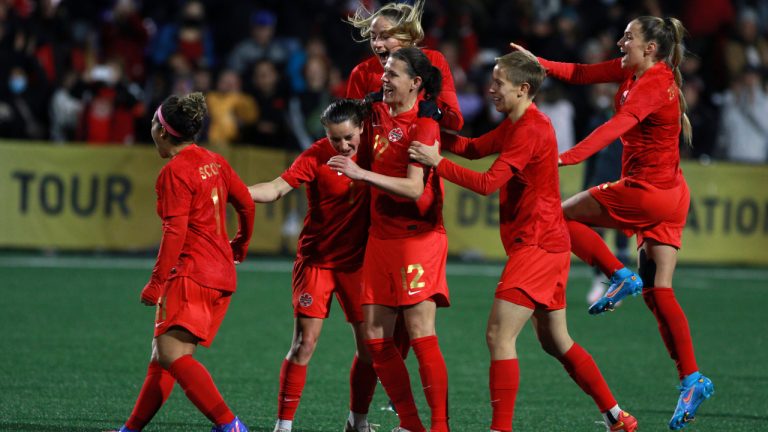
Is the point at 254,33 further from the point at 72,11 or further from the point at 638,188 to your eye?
the point at 638,188

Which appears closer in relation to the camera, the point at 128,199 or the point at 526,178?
the point at 526,178

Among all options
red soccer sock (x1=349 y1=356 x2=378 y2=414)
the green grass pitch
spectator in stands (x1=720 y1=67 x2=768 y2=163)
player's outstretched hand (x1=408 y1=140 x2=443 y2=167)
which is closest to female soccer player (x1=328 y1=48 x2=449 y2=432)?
player's outstretched hand (x1=408 y1=140 x2=443 y2=167)

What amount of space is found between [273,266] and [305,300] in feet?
25.7

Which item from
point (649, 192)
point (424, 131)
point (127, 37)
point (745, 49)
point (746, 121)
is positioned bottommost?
point (649, 192)

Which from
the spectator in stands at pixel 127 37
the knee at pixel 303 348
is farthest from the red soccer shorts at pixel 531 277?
the spectator in stands at pixel 127 37

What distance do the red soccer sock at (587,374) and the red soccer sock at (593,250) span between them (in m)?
0.78

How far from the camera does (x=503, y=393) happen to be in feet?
18.7

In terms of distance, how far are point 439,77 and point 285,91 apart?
9400 mm

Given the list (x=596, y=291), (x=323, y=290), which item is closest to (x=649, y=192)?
(x=323, y=290)

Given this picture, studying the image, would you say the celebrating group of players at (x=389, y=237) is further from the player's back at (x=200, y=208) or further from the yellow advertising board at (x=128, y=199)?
the yellow advertising board at (x=128, y=199)

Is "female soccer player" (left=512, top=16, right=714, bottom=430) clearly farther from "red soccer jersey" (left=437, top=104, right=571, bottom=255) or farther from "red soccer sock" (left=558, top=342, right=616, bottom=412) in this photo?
"red soccer jersey" (left=437, top=104, right=571, bottom=255)

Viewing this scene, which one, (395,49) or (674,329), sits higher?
(395,49)

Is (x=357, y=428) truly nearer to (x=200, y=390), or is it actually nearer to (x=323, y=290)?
(x=323, y=290)

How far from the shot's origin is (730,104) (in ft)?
51.4
